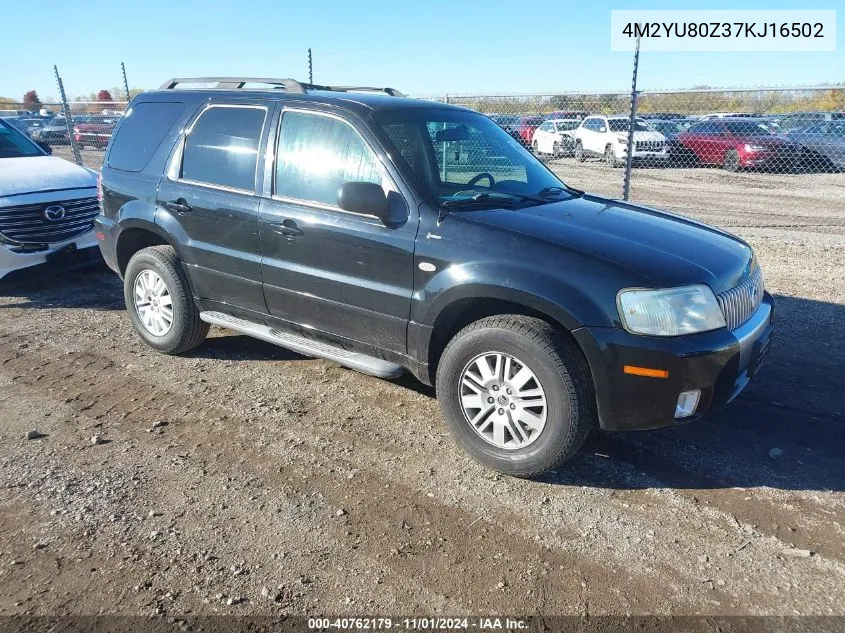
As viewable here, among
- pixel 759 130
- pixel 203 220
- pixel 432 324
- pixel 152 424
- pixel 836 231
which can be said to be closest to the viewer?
pixel 432 324

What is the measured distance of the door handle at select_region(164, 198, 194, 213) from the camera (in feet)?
15.1

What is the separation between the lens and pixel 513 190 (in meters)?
4.13

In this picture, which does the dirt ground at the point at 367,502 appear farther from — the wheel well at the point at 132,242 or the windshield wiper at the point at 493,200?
the windshield wiper at the point at 493,200

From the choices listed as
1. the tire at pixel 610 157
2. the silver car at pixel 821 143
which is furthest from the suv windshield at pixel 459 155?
the tire at pixel 610 157

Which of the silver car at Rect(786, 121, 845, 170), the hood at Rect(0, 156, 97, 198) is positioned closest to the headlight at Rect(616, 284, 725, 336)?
the hood at Rect(0, 156, 97, 198)

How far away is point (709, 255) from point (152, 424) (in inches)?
134

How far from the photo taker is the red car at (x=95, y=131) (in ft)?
70.6

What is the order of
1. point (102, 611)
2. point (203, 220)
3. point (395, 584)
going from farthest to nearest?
point (203, 220)
point (395, 584)
point (102, 611)

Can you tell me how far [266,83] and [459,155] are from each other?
5.03ft

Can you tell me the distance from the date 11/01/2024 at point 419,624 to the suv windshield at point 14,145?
23.9 ft

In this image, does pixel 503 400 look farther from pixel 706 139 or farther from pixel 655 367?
pixel 706 139

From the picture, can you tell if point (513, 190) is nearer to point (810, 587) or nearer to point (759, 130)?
point (810, 587)

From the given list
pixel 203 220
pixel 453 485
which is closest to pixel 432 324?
pixel 453 485

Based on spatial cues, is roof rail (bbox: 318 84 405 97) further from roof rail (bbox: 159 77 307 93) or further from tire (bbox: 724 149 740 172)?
tire (bbox: 724 149 740 172)
